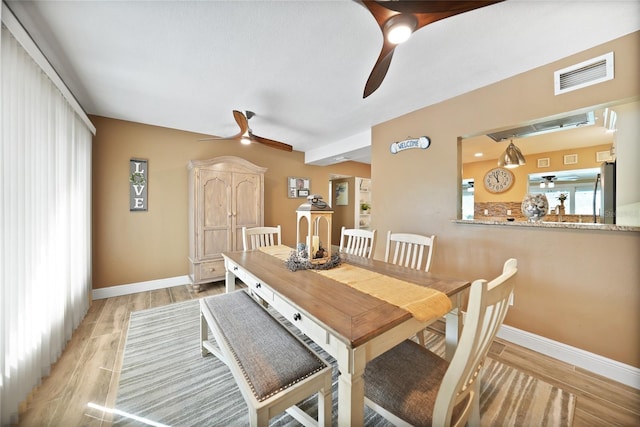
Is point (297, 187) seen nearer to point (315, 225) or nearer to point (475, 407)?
point (315, 225)

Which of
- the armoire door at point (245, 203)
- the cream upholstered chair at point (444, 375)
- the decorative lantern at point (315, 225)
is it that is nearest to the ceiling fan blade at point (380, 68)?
the decorative lantern at point (315, 225)

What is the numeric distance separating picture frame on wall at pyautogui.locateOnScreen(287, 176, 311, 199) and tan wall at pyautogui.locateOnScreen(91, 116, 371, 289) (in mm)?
1110

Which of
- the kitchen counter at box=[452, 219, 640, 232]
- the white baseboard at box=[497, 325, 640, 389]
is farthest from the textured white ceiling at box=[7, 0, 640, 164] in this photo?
the white baseboard at box=[497, 325, 640, 389]

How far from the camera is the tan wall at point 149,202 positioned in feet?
9.93

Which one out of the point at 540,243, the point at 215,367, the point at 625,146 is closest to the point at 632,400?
the point at 540,243

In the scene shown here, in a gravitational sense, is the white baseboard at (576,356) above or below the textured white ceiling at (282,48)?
below

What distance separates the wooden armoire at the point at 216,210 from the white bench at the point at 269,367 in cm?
204

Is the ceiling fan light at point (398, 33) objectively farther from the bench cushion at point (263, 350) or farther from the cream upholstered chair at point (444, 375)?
the bench cushion at point (263, 350)

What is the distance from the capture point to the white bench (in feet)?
3.12

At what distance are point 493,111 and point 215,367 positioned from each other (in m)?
3.34

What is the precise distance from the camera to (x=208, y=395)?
1.50 meters

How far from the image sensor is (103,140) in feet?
9.88

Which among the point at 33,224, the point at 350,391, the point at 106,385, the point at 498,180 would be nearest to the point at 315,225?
the point at 350,391

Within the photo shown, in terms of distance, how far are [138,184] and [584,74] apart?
4.94 m
